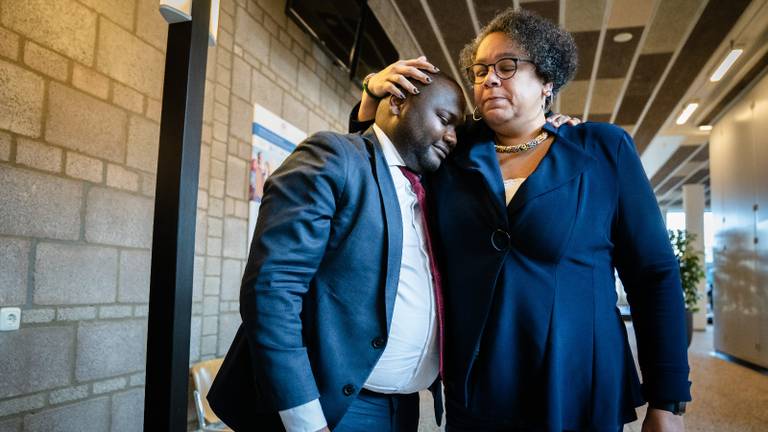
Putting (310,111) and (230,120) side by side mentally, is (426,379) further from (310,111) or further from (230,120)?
(310,111)

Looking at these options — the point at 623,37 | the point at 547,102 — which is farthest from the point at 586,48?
the point at 547,102

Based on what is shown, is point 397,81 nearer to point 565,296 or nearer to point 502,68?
point 502,68

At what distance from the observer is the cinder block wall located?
2.07 metres

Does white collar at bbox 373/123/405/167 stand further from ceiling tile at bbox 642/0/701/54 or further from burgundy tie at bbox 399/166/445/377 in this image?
ceiling tile at bbox 642/0/701/54

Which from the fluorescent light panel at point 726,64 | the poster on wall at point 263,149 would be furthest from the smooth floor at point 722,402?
the fluorescent light panel at point 726,64

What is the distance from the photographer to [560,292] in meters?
1.19

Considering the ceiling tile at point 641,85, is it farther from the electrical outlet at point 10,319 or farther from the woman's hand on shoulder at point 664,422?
the electrical outlet at point 10,319

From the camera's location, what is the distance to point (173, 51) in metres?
1.46

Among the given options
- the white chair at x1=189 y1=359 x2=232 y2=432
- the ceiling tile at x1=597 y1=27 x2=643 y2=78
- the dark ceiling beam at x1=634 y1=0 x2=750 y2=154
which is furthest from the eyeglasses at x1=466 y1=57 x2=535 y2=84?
the ceiling tile at x1=597 y1=27 x2=643 y2=78

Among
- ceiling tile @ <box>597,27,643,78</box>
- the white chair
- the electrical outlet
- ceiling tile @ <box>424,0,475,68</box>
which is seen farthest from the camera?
ceiling tile @ <box>597,27,643,78</box>

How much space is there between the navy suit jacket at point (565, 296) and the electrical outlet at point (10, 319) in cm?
164

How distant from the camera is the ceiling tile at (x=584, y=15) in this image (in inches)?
201

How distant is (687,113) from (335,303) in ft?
27.6

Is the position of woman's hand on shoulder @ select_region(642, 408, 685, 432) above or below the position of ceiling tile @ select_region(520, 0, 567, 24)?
below
